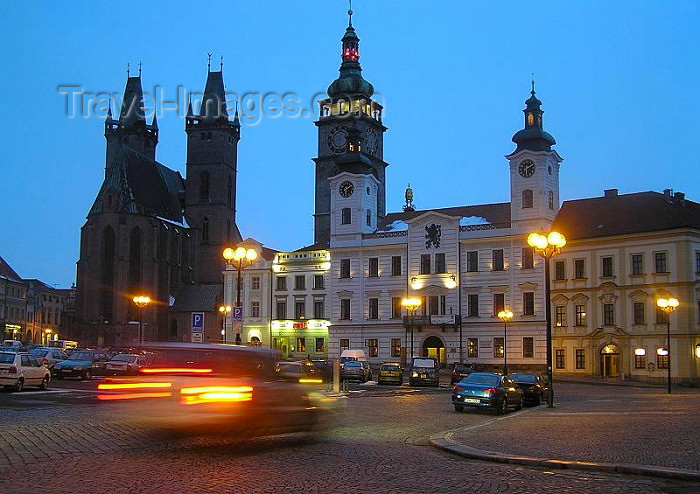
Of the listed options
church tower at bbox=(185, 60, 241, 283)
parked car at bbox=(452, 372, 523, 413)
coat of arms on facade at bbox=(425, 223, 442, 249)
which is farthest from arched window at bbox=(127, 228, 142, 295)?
parked car at bbox=(452, 372, 523, 413)

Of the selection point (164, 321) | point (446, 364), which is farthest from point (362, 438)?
point (164, 321)

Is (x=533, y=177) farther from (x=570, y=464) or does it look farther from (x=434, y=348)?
(x=570, y=464)

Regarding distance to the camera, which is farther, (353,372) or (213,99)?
(213,99)

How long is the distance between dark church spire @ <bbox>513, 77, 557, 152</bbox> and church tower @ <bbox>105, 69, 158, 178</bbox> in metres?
67.5

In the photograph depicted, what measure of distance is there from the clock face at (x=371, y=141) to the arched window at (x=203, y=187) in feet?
78.0

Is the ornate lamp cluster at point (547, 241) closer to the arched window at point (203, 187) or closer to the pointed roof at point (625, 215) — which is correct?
the pointed roof at point (625, 215)

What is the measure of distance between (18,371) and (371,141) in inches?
3012

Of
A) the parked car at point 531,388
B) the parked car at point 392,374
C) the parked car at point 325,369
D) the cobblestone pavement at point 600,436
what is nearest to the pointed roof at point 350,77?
the parked car at point 325,369

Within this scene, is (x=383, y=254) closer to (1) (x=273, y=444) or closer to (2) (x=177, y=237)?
(2) (x=177, y=237)

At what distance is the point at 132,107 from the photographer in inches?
4936

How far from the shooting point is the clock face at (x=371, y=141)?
104 metres

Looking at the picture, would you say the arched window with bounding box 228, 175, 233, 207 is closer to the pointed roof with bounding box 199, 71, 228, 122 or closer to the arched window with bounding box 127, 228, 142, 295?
the pointed roof with bounding box 199, 71, 228, 122

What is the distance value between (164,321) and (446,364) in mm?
43372

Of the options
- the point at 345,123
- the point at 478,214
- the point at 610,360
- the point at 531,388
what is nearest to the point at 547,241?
the point at 531,388
